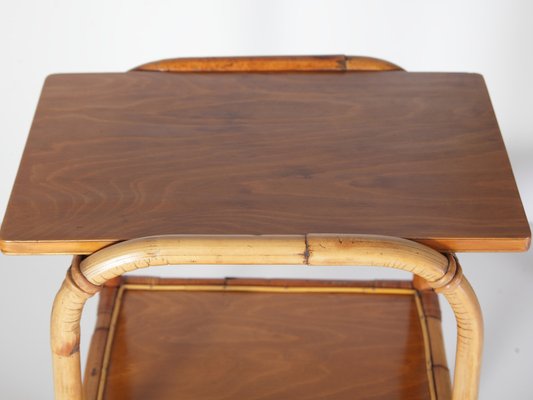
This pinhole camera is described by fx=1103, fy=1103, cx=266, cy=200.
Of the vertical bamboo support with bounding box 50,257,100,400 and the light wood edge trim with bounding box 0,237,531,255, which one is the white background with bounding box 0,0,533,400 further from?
the light wood edge trim with bounding box 0,237,531,255

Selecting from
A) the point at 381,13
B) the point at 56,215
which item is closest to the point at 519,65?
the point at 381,13

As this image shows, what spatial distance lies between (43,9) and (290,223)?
2.45 feet

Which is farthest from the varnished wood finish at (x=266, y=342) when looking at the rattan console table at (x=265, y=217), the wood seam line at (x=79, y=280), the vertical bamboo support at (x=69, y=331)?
the wood seam line at (x=79, y=280)

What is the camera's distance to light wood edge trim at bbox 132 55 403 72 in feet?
4.58

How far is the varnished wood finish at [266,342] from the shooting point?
1.37 meters

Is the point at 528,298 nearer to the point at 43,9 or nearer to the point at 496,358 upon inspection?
the point at 496,358

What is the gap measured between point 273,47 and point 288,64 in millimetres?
363

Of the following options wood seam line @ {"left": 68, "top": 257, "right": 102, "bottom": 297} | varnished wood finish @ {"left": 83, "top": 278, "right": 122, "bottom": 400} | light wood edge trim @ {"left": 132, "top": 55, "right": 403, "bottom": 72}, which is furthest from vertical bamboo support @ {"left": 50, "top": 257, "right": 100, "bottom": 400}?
light wood edge trim @ {"left": 132, "top": 55, "right": 403, "bottom": 72}

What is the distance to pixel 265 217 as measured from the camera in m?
1.17

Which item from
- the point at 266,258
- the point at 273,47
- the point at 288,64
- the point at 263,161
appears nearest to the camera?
the point at 266,258

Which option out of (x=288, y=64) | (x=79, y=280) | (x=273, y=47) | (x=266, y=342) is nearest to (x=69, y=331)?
(x=79, y=280)

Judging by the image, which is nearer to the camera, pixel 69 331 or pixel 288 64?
pixel 69 331

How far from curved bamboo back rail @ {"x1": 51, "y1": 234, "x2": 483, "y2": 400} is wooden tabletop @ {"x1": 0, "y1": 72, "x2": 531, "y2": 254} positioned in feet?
0.12

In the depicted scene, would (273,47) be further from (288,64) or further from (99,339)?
(99,339)
